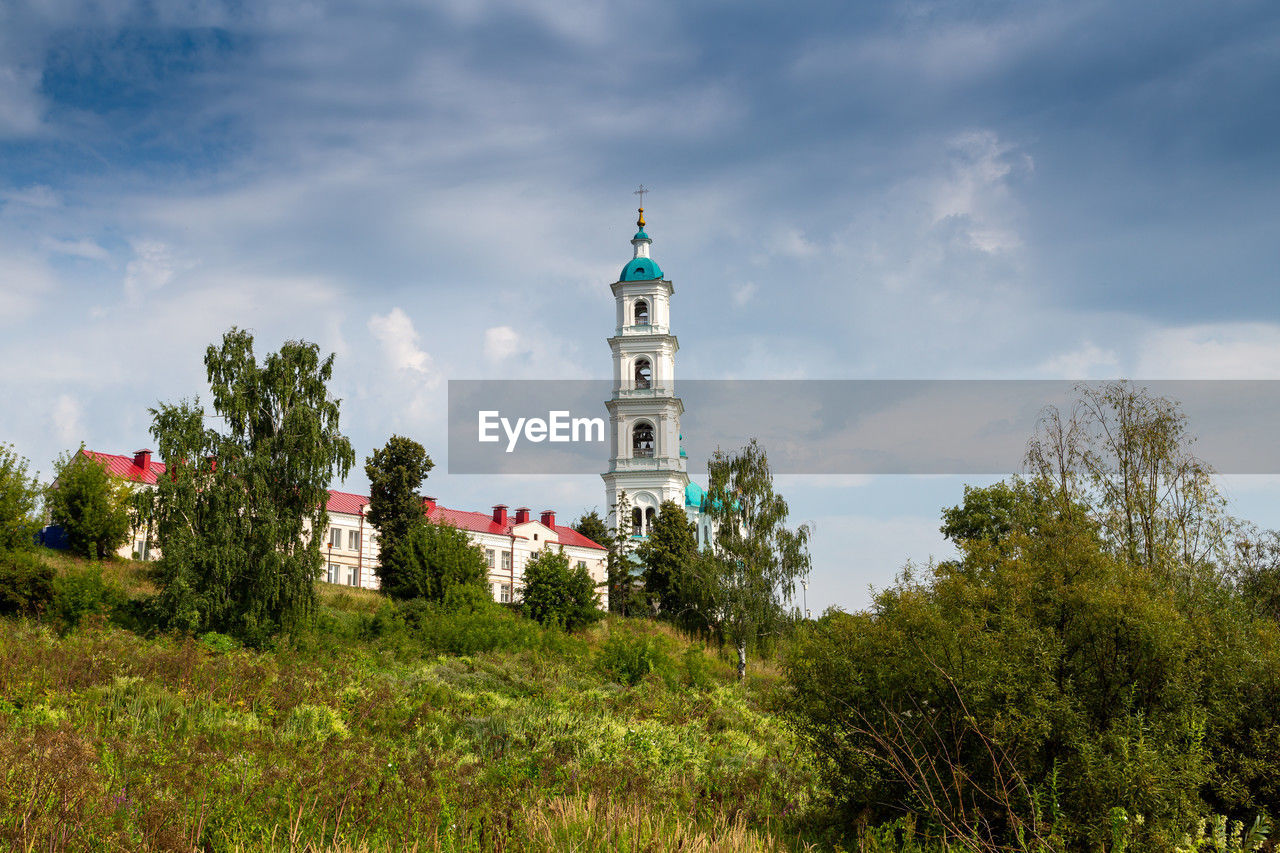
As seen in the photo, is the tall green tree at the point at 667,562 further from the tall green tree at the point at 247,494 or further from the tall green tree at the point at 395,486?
the tall green tree at the point at 247,494

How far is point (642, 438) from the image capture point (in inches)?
2475

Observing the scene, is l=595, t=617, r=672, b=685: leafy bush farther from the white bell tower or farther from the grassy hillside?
the white bell tower

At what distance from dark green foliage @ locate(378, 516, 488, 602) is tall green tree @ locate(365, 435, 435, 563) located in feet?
7.89

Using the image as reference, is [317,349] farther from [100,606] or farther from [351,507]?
[351,507]

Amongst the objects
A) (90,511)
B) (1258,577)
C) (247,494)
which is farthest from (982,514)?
(90,511)

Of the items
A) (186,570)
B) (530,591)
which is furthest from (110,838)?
(530,591)

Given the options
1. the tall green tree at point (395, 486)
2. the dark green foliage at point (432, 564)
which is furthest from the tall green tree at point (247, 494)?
the tall green tree at point (395, 486)

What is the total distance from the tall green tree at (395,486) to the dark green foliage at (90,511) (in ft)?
32.4

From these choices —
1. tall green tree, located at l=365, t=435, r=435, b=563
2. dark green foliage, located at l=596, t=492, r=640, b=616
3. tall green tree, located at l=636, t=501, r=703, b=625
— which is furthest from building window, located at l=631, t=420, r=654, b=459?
tall green tree, located at l=365, t=435, r=435, b=563

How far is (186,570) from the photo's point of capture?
2673 cm

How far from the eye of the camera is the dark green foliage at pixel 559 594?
39.3 m

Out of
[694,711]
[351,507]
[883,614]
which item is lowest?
[694,711]

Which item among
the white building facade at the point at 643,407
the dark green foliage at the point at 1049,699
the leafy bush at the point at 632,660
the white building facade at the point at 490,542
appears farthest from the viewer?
the white building facade at the point at 643,407

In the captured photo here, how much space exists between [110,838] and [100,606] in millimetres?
24086
